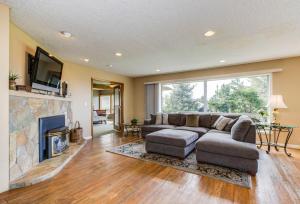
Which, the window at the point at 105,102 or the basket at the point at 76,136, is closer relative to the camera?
the basket at the point at 76,136

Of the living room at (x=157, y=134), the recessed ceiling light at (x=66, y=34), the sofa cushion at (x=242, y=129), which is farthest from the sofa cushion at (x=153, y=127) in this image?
the recessed ceiling light at (x=66, y=34)

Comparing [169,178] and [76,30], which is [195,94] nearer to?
[169,178]

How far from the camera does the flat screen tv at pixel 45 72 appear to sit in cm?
256

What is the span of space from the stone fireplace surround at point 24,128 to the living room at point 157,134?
2cm

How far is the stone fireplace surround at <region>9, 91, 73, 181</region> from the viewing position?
7.03 ft

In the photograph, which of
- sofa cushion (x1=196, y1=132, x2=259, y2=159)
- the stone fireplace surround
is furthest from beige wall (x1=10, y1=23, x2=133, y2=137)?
sofa cushion (x1=196, y1=132, x2=259, y2=159)

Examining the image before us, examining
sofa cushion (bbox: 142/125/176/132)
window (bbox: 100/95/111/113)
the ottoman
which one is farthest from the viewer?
window (bbox: 100/95/111/113)

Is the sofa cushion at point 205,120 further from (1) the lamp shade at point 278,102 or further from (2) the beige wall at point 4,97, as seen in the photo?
(2) the beige wall at point 4,97

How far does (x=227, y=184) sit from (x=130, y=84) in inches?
219

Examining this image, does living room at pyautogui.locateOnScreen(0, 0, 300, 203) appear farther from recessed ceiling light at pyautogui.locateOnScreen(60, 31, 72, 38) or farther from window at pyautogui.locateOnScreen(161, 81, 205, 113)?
window at pyautogui.locateOnScreen(161, 81, 205, 113)

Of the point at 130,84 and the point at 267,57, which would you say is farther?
the point at 130,84

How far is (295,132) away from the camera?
3.96 m

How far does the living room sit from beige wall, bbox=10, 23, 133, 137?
29 millimetres

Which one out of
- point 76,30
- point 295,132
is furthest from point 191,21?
point 295,132
